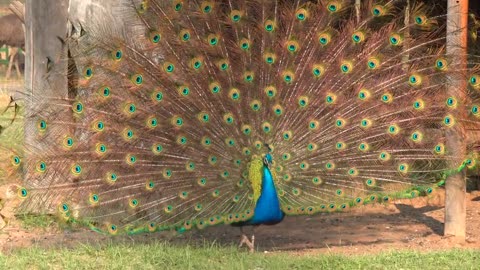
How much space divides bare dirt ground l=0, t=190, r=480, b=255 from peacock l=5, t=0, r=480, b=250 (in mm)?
638

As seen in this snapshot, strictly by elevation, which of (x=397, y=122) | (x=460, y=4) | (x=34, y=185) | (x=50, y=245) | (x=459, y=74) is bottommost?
(x=50, y=245)

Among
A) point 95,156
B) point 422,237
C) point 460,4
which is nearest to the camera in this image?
point 95,156

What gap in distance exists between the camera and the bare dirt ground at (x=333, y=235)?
21.8ft

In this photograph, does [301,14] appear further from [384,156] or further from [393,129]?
[384,156]

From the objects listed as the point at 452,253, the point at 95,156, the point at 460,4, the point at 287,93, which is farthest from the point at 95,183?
the point at 460,4

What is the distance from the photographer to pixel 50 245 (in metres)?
6.68

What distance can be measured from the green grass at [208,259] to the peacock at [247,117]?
0.71ft

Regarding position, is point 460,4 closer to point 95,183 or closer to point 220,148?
point 220,148

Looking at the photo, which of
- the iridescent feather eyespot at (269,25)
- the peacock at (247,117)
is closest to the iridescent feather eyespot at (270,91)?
the peacock at (247,117)

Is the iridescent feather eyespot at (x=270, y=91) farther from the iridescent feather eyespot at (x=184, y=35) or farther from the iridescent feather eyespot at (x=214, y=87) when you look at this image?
the iridescent feather eyespot at (x=184, y=35)

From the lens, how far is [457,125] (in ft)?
20.4

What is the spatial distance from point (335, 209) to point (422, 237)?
48.9 inches

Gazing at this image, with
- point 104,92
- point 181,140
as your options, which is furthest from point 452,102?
point 104,92

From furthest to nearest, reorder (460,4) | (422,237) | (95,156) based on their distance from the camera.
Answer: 1. (422,237)
2. (460,4)
3. (95,156)
